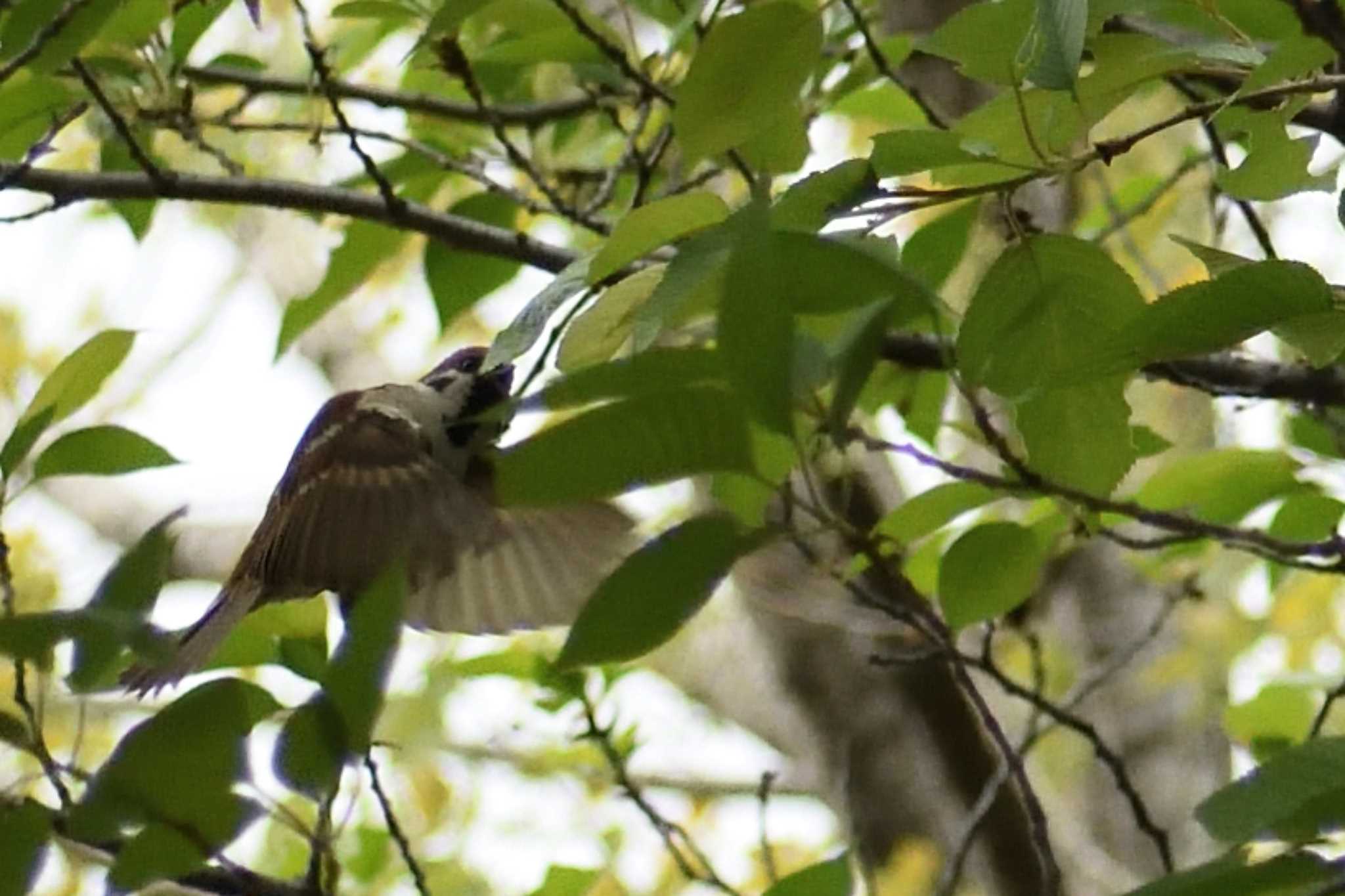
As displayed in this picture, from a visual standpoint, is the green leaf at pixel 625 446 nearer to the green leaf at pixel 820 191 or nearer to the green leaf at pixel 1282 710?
the green leaf at pixel 820 191

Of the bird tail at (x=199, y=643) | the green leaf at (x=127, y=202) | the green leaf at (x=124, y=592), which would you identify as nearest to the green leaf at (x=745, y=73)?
the green leaf at (x=124, y=592)

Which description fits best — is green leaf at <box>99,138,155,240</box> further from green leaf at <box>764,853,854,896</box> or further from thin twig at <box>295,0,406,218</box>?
green leaf at <box>764,853,854,896</box>

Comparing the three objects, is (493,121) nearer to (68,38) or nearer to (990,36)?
(68,38)

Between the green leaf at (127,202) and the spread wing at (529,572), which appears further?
the spread wing at (529,572)

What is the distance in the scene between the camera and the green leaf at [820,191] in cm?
87

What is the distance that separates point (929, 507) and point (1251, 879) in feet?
2.01

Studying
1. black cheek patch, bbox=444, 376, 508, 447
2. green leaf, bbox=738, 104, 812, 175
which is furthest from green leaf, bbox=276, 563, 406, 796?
black cheek patch, bbox=444, 376, 508, 447

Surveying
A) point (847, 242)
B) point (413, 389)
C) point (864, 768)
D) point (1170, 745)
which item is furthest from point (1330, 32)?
point (1170, 745)

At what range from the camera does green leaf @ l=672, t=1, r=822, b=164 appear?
867 mm

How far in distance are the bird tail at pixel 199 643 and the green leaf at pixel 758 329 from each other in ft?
2.14

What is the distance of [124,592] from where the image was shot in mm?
598

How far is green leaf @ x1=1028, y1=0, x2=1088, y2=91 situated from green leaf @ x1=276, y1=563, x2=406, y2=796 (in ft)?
1.26

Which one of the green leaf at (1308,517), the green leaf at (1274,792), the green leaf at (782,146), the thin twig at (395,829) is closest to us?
the green leaf at (1274,792)

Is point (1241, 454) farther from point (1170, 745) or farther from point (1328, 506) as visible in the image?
point (1170, 745)
